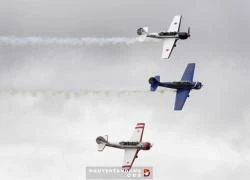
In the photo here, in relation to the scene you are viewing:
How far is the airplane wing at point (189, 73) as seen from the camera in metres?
159

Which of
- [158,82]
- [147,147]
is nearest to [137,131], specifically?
[147,147]

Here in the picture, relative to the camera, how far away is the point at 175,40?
148375mm

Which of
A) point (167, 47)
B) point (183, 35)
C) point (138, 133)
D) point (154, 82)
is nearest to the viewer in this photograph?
point (167, 47)

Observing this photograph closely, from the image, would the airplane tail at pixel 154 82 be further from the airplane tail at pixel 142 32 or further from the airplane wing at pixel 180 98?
the airplane tail at pixel 142 32

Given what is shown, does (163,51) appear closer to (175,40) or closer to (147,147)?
(175,40)

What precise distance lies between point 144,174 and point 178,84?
77.5 ft

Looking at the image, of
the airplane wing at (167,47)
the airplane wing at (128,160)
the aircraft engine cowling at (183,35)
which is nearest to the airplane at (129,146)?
the airplane wing at (128,160)

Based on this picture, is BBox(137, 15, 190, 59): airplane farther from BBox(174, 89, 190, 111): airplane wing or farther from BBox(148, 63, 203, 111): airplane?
BBox(174, 89, 190, 111): airplane wing

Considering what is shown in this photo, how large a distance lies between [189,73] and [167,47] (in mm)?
15561

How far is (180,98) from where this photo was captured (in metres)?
150

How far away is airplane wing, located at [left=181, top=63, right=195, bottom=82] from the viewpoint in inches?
6243

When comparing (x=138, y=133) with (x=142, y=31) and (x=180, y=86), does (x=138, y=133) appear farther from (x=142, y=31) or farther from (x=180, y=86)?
(x=142, y=31)

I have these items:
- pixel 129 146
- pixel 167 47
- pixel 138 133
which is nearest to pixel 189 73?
pixel 138 133

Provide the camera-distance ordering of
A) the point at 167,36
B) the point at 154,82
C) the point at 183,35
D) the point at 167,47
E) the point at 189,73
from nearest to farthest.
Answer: the point at 167,47, the point at 183,35, the point at 167,36, the point at 154,82, the point at 189,73
